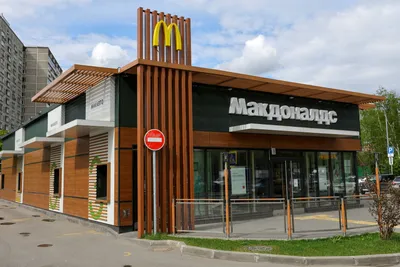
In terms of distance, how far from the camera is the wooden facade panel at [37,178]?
61.6 feet

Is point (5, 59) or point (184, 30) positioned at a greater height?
point (5, 59)

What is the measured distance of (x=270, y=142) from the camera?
1519 centimetres

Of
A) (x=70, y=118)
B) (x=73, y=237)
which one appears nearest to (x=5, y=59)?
(x=70, y=118)

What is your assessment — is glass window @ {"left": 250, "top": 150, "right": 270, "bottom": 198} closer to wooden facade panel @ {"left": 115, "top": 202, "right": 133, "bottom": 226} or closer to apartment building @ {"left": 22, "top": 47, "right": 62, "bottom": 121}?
wooden facade panel @ {"left": 115, "top": 202, "right": 133, "bottom": 226}

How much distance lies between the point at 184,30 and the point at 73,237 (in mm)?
7576

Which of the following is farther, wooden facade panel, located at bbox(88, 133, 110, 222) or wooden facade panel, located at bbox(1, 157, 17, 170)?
wooden facade panel, located at bbox(1, 157, 17, 170)

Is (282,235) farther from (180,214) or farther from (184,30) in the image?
(184,30)

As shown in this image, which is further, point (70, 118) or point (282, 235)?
point (70, 118)

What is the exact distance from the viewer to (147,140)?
1067cm

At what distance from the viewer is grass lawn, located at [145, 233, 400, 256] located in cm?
815

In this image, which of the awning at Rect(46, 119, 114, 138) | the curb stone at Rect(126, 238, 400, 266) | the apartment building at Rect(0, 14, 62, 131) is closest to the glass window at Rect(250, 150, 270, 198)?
the awning at Rect(46, 119, 114, 138)

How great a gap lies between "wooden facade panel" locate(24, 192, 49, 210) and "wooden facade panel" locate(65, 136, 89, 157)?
3.91 meters

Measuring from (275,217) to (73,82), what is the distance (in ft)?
26.6

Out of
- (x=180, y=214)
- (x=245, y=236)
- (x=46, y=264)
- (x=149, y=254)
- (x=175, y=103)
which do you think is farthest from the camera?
(x=175, y=103)
